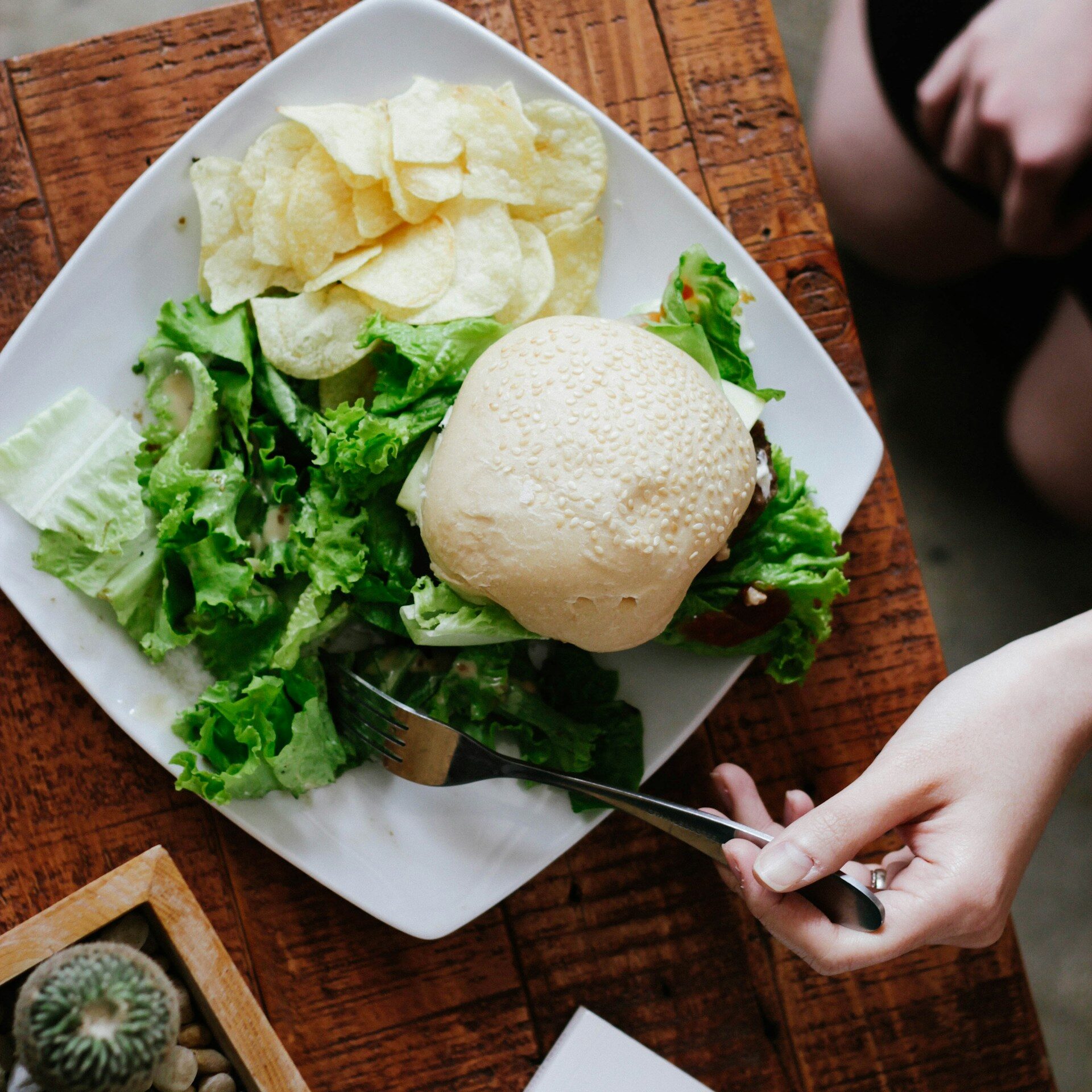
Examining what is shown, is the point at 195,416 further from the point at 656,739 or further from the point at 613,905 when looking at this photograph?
the point at 613,905

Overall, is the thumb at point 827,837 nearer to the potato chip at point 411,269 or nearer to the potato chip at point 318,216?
the potato chip at point 411,269

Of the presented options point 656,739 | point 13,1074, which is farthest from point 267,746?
point 656,739

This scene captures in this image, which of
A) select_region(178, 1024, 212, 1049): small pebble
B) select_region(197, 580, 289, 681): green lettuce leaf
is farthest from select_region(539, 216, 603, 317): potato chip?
select_region(178, 1024, 212, 1049): small pebble

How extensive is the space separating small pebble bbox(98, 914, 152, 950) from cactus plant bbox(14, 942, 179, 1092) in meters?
0.22

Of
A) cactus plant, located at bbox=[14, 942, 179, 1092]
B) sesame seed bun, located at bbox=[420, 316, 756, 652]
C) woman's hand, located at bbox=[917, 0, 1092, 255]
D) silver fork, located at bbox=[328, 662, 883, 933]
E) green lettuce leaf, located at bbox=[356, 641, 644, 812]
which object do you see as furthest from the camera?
woman's hand, located at bbox=[917, 0, 1092, 255]

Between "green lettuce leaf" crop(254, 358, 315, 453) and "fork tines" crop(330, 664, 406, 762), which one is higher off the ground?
"green lettuce leaf" crop(254, 358, 315, 453)

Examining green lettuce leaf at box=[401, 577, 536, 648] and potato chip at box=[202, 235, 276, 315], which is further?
potato chip at box=[202, 235, 276, 315]

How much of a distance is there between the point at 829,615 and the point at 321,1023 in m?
1.00

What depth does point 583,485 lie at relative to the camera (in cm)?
121

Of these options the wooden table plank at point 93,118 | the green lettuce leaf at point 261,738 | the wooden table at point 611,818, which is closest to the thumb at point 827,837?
the wooden table at point 611,818

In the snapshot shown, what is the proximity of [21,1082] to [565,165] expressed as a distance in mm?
1344

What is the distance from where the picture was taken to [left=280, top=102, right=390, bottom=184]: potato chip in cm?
133

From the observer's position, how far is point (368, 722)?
1389mm

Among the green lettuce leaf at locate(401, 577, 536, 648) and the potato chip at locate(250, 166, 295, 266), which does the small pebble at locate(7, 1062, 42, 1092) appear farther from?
the potato chip at locate(250, 166, 295, 266)
